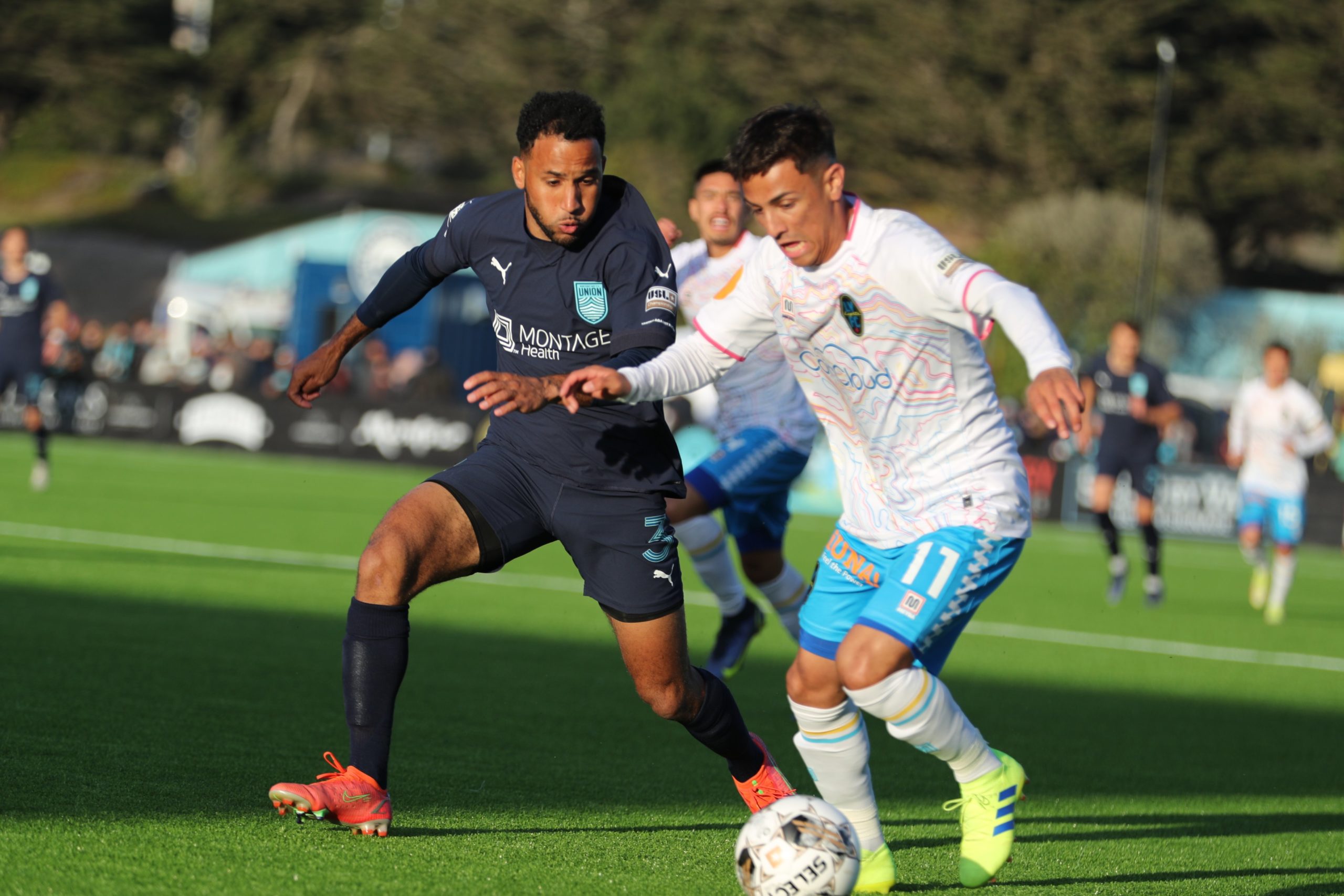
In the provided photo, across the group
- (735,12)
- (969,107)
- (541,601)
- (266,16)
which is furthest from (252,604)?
(266,16)

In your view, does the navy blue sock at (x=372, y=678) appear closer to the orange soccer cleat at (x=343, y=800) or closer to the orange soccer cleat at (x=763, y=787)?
the orange soccer cleat at (x=343, y=800)

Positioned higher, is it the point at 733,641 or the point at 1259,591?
the point at 733,641

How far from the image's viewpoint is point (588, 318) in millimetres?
5391

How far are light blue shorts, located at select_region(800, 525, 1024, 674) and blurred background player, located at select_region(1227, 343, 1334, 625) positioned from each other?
11095 millimetres

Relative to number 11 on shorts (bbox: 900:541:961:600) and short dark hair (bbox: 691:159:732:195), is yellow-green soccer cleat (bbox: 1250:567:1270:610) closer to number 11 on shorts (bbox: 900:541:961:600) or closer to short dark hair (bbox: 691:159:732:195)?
short dark hair (bbox: 691:159:732:195)

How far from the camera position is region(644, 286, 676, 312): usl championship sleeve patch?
5.32 meters

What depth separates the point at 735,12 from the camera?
61.8 m

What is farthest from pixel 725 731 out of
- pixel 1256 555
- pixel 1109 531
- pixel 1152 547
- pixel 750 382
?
pixel 1256 555

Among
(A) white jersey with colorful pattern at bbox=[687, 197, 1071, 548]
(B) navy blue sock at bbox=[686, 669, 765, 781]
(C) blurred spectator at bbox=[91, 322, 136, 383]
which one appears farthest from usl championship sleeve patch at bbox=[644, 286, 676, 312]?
(C) blurred spectator at bbox=[91, 322, 136, 383]

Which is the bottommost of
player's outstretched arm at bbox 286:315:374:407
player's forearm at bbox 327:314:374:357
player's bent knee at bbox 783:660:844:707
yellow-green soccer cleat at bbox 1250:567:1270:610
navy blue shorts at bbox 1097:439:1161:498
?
yellow-green soccer cleat at bbox 1250:567:1270:610

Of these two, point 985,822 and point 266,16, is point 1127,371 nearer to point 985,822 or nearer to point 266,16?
point 985,822

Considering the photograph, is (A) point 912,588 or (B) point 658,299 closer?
(A) point 912,588

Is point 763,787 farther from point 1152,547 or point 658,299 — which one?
point 1152,547

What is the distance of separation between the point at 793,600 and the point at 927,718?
4.17 meters
